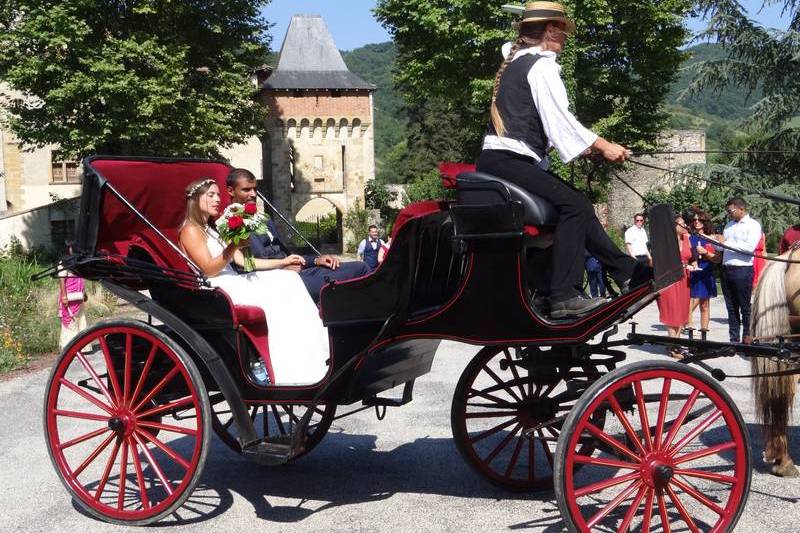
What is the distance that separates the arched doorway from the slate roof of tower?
5849 millimetres

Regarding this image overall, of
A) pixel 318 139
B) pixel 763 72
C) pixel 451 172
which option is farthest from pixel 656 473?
pixel 318 139

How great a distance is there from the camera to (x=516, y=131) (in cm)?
434

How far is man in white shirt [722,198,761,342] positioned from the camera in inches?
372

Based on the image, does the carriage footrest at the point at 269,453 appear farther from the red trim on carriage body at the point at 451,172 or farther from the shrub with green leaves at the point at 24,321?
the shrub with green leaves at the point at 24,321

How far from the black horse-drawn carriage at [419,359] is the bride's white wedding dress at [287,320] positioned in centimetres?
10

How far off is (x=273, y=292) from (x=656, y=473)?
2262 mm

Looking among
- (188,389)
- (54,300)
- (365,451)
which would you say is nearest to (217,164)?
(188,389)

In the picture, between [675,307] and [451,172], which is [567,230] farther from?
[675,307]

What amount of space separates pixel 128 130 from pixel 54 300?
1288 centimetres

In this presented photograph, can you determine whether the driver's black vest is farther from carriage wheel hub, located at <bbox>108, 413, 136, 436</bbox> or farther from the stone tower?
the stone tower

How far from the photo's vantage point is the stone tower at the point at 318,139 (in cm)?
4256

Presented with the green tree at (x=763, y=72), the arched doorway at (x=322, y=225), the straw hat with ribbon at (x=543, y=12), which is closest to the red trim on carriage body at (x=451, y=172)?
the straw hat with ribbon at (x=543, y=12)

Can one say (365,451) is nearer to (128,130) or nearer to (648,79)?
(128,130)

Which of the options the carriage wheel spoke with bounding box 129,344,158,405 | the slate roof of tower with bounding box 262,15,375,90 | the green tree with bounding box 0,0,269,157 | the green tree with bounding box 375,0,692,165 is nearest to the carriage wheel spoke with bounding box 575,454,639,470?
the carriage wheel spoke with bounding box 129,344,158,405
